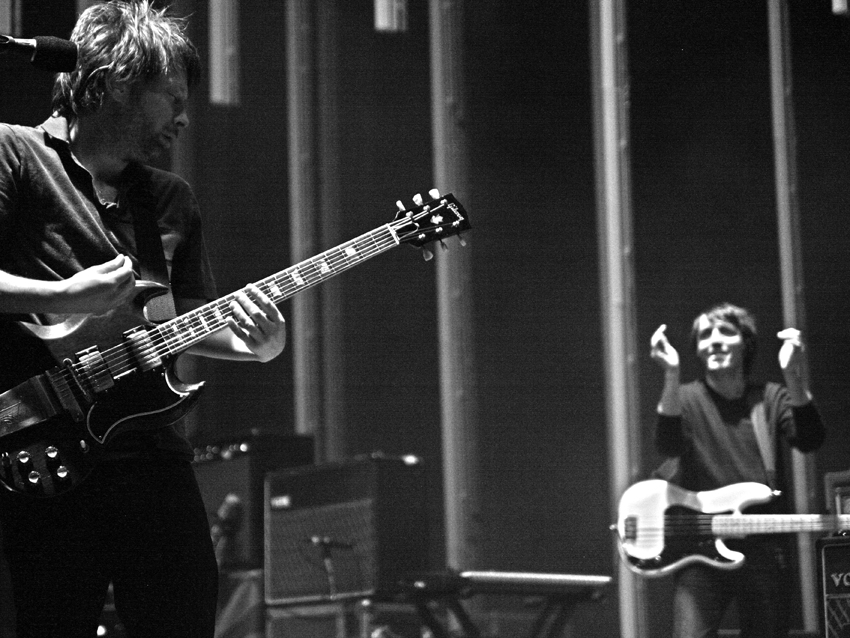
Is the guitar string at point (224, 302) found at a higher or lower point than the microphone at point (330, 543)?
higher

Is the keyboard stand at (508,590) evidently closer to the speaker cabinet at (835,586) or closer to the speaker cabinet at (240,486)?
the speaker cabinet at (240,486)

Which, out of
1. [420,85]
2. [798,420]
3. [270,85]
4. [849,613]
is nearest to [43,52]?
[849,613]

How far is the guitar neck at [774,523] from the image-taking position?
3.65 meters

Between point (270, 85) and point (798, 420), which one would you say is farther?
point (270, 85)

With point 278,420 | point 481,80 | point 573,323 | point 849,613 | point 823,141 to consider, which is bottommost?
point 849,613

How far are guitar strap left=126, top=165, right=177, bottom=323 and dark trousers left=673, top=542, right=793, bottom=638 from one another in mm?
2499

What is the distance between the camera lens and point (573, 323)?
5.82m

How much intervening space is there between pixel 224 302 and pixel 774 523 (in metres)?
2.33

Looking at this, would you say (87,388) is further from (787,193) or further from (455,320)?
(455,320)

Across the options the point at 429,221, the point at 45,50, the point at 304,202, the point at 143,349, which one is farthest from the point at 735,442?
the point at 304,202

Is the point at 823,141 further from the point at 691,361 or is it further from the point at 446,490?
the point at 446,490

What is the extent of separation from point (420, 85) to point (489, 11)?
580mm

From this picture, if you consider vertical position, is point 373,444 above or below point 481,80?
below

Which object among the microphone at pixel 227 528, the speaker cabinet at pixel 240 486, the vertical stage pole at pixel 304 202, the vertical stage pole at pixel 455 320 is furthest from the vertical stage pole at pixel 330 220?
the microphone at pixel 227 528
